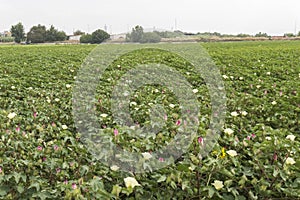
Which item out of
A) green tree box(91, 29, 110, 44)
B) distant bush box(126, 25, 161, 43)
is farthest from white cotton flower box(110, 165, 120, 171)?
green tree box(91, 29, 110, 44)

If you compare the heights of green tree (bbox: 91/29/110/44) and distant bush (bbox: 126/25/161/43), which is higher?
green tree (bbox: 91/29/110/44)

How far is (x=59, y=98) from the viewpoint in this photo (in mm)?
3508

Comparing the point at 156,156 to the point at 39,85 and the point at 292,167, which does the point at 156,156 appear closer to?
the point at 292,167

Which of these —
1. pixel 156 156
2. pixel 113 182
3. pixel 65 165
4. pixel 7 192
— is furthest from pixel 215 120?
pixel 7 192

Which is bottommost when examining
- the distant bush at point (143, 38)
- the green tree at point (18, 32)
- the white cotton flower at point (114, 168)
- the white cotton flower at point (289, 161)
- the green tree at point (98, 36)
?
the white cotton flower at point (114, 168)

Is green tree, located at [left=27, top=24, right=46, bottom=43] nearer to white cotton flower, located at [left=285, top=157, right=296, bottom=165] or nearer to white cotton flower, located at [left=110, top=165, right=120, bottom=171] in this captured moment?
white cotton flower, located at [left=110, top=165, right=120, bottom=171]

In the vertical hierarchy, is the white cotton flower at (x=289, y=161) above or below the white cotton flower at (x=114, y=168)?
above

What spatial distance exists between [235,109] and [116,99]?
119cm

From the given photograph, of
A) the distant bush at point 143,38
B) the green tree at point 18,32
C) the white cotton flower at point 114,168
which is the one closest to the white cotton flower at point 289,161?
the white cotton flower at point 114,168

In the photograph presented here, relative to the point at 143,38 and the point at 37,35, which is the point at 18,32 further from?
the point at 143,38

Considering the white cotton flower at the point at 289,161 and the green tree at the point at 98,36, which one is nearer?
the white cotton flower at the point at 289,161

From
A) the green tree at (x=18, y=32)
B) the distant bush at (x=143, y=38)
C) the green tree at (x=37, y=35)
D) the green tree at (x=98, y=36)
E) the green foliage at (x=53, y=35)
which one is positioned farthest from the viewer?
the green tree at (x=18, y=32)

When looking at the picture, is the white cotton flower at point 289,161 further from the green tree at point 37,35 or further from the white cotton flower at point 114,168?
the green tree at point 37,35

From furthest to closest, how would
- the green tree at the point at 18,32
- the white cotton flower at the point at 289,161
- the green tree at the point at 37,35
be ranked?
the green tree at the point at 18,32, the green tree at the point at 37,35, the white cotton flower at the point at 289,161
